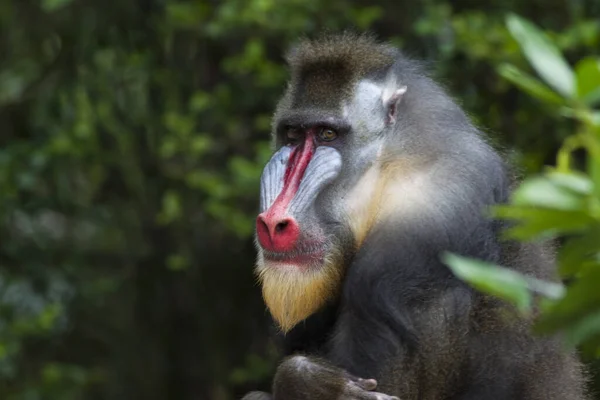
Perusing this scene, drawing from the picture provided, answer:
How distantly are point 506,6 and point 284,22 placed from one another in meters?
1.30

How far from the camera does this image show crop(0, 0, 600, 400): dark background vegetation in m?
6.67

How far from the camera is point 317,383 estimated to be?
3.69 meters

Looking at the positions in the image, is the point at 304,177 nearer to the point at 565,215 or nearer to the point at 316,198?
the point at 316,198

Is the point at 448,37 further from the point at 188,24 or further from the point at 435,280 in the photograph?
the point at 435,280

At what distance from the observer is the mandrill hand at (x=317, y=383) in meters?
3.63

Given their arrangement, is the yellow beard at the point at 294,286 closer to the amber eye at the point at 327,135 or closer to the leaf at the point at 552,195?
the amber eye at the point at 327,135

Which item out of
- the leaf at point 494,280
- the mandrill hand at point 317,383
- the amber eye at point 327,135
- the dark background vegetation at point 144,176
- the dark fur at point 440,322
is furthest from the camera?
the dark background vegetation at point 144,176

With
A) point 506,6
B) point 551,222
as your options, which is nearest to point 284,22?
point 506,6

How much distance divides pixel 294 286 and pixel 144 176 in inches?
150

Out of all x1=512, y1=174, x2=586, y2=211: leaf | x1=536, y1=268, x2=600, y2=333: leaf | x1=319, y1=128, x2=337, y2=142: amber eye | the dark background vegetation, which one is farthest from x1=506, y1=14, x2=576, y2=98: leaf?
the dark background vegetation

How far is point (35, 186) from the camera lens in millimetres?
7395

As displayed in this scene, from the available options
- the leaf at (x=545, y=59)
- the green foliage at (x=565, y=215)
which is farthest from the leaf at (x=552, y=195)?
the leaf at (x=545, y=59)

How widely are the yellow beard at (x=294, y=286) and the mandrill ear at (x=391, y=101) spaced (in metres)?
0.60

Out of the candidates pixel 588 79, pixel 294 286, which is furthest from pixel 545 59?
pixel 294 286
